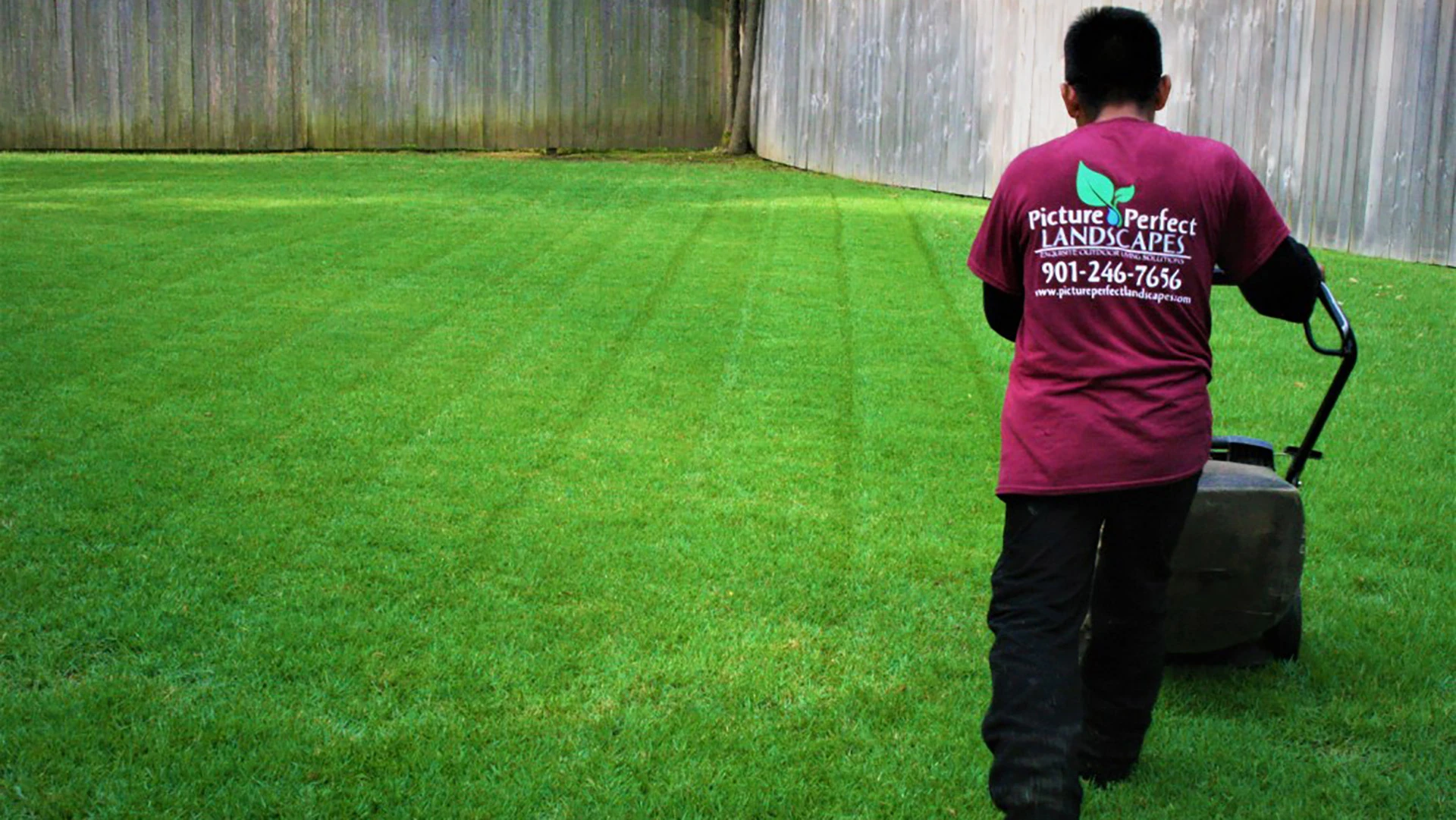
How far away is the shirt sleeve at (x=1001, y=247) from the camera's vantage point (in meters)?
3.17

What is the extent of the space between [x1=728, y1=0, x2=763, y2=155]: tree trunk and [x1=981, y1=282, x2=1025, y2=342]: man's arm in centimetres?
1743

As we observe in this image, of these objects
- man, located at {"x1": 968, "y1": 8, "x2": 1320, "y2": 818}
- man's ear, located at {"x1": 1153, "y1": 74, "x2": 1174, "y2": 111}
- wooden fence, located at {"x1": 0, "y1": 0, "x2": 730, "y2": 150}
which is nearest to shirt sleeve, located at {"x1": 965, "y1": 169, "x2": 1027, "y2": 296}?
man, located at {"x1": 968, "y1": 8, "x2": 1320, "y2": 818}

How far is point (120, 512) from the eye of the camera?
5352mm

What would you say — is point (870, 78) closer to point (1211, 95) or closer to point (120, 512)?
point (1211, 95)

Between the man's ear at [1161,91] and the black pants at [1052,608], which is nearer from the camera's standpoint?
the black pants at [1052,608]

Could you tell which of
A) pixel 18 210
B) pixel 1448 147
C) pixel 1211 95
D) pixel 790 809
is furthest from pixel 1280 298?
pixel 18 210

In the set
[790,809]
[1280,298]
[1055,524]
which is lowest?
[790,809]

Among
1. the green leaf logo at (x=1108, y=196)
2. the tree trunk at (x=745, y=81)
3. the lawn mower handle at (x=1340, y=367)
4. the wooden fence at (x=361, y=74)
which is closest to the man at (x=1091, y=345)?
the green leaf logo at (x=1108, y=196)

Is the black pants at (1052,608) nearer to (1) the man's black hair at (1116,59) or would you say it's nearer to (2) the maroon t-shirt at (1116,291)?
(2) the maroon t-shirt at (1116,291)

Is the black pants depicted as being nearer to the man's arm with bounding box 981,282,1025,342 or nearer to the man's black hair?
the man's arm with bounding box 981,282,1025,342

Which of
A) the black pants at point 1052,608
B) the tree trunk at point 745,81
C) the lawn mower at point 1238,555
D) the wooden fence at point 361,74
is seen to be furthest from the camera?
the tree trunk at point 745,81

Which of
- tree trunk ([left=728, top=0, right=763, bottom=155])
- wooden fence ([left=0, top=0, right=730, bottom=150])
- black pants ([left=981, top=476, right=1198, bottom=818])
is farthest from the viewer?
tree trunk ([left=728, top=0, right=763, bottom=155])

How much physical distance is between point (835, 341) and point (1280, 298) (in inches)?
211

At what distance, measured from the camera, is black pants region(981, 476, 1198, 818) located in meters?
3.03
